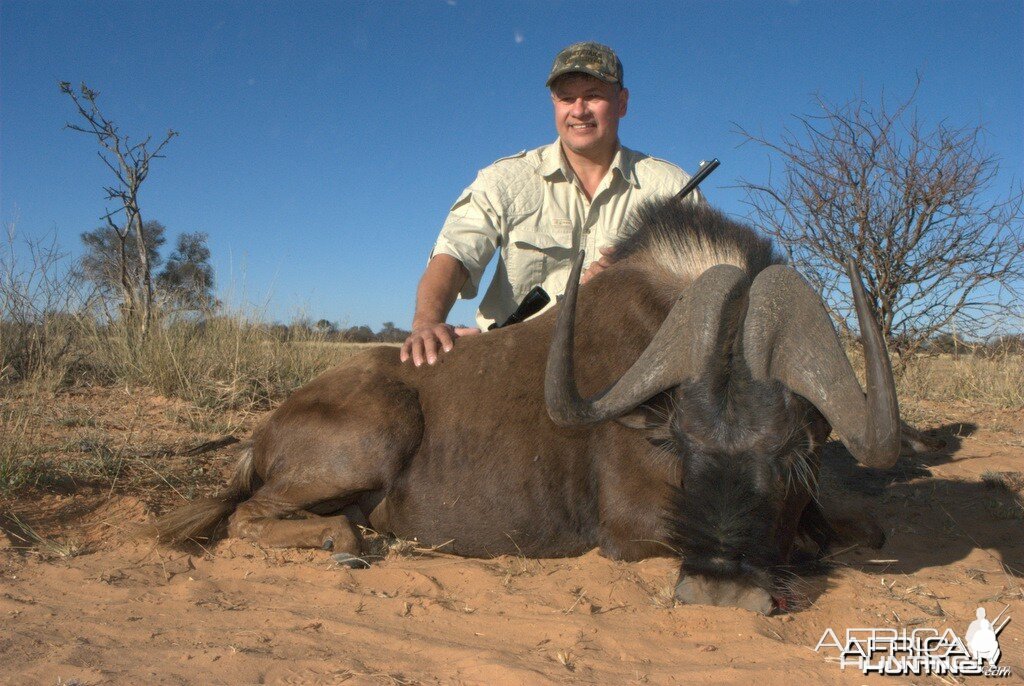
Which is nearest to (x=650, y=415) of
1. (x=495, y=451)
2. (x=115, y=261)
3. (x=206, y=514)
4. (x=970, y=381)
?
(x=495, y=451)

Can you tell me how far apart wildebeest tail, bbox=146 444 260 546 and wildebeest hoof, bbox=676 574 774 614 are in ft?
7.81

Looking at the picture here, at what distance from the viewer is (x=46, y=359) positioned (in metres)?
7.30

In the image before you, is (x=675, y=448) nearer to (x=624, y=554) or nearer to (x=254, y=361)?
(x=624, y=554)

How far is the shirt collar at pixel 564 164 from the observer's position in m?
5.74

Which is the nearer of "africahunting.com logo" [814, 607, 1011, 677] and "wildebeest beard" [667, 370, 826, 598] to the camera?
"africahunting.com logo" [814, 607, 1011, 677]

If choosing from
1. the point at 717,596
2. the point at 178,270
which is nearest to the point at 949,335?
the point at 717,596

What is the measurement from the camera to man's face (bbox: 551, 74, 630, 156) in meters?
5.60

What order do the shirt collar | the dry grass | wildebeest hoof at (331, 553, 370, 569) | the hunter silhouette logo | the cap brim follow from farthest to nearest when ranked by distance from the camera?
the dry grass, the shirt collar, the cap brim, wildebeest hoof at (331, 553, 370, 569), the hunter silhouette logo

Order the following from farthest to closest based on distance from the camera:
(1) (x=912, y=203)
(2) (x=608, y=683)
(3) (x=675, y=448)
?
(1) (x=912, y=203)
(3) (x=675, y=448)
(2) (x=608, y=683)

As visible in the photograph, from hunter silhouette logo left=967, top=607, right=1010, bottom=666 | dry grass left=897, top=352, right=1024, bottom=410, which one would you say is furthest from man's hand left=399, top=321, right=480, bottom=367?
dry grass left=897, top=352, right=1024, bottom=410

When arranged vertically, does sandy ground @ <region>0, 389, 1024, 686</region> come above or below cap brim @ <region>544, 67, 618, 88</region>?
below

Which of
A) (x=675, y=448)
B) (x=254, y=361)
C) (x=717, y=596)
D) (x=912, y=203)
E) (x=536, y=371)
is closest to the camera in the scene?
(x=717, y=596)

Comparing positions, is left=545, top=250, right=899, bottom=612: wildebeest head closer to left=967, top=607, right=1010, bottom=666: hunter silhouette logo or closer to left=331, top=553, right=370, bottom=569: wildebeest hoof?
left=967, top=607, right=1010, bottom=666: hunter silhouette logo

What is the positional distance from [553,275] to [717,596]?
319 centimetres
